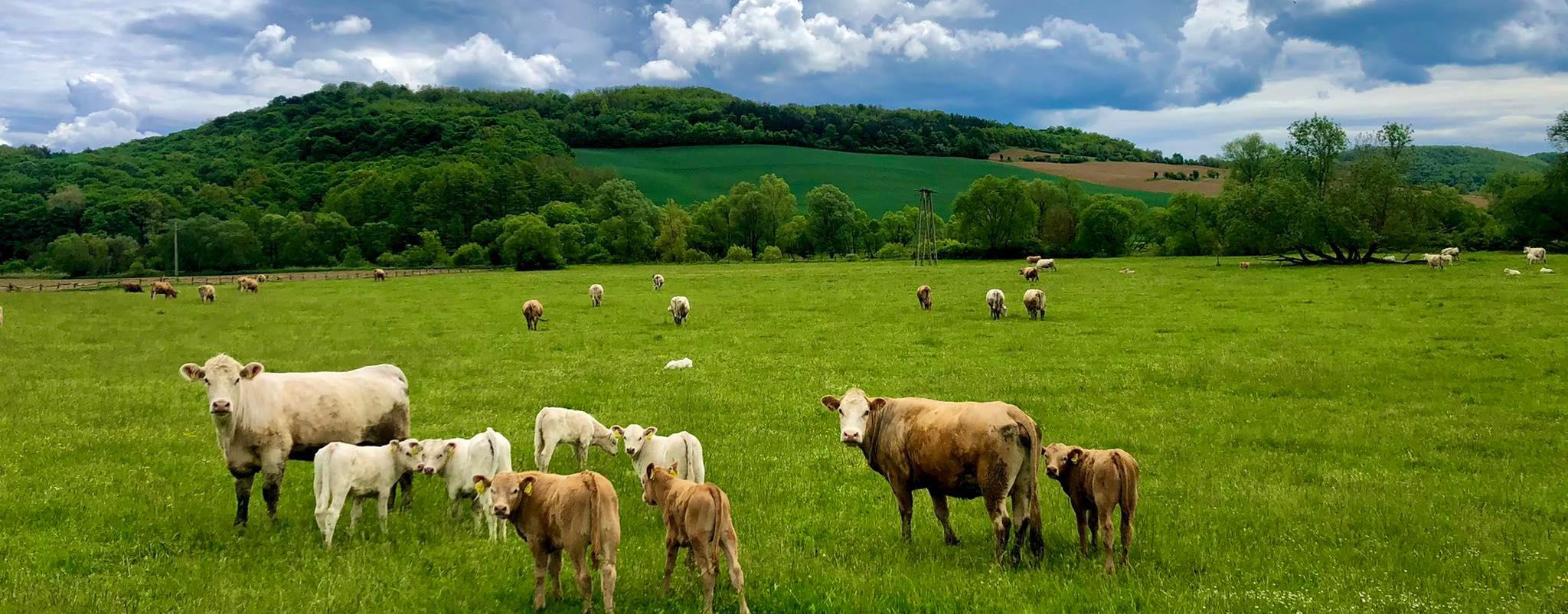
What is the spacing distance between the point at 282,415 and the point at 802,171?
155596 millimetres

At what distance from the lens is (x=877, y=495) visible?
10.9 metres

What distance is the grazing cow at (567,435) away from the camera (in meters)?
11.8

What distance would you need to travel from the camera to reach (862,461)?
1266cm

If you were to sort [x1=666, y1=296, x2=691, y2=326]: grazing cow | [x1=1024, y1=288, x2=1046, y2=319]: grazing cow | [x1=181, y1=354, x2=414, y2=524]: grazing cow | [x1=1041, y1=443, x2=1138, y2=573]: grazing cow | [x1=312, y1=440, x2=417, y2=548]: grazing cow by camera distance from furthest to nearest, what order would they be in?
[x1=666, y1=296, x2=691, y2=326]: grazing cow → [x1=1024, y1=288, x2=1046, y2=319]: grazing cow → [x1=181, y1=354, x2=414, y2=524]: grazing cow → [x1=312, y1=440, x2=417, y2=548]: grazing cow → [x1=1041, y1=443, x2=1138, y2=573]: grazing cow

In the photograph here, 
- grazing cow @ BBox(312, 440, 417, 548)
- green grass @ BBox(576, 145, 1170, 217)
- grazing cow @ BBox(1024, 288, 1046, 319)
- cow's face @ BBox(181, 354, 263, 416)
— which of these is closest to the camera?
grazing cow @ BBox(312, 440, 417, 548)

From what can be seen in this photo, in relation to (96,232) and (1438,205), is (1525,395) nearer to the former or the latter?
(1438,205)

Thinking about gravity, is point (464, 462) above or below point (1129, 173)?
below

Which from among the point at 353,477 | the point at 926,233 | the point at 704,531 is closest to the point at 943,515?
the point at 704,531

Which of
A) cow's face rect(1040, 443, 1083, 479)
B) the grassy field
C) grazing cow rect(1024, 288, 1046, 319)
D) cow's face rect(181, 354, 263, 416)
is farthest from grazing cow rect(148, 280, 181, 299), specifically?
cow's face rect(1040, 443, 1083, 479)

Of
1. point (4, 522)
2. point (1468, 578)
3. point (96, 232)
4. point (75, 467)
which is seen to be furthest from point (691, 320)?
point (96, 232)

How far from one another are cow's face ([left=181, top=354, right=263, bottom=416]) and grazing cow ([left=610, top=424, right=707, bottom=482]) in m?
4.64

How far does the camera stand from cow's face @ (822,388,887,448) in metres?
8.83

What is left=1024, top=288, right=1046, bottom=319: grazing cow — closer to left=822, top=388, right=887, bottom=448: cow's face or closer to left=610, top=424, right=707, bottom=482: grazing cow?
left=610, top=424, right=707, bottom=482: grazing cow

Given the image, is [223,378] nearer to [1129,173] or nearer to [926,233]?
[926,233]
